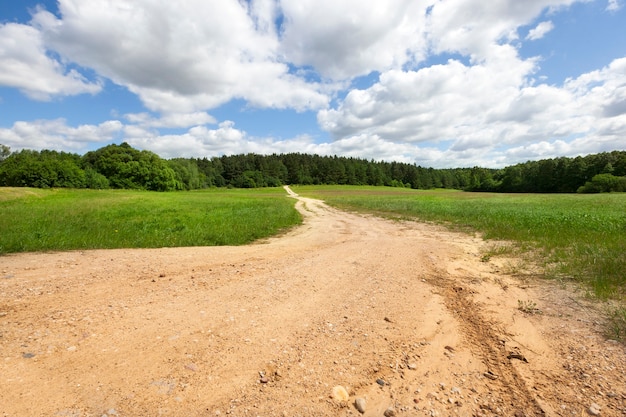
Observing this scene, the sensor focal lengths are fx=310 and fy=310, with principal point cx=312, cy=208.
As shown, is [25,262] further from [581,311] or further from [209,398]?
[581,311]

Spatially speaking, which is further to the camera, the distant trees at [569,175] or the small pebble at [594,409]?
the distant trees at [569,175]

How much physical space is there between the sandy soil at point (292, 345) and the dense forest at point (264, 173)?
89.7m

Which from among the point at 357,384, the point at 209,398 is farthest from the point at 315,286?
the point at 209,398

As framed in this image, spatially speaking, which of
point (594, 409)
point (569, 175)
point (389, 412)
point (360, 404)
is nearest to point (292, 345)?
point (360, 404)

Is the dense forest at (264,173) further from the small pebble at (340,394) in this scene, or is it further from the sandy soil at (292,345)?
the small pebble at (340,394)

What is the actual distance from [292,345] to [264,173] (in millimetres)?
136578

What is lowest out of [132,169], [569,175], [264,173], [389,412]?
[389,412]

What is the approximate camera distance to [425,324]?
5207mm

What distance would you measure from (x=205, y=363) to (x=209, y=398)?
0.63 m

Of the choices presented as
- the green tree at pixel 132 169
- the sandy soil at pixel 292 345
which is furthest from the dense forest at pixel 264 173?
the sandy soil at pixel 292 345

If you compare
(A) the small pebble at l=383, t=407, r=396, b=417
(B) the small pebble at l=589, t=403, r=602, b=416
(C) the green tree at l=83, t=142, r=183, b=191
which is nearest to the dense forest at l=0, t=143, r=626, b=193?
(C) the green tree at l=83, t=142, r=183, b=191

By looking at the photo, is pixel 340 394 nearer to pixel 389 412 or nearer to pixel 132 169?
pixel 389 412

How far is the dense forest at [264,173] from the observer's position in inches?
3007

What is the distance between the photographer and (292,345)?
4.36 meters
